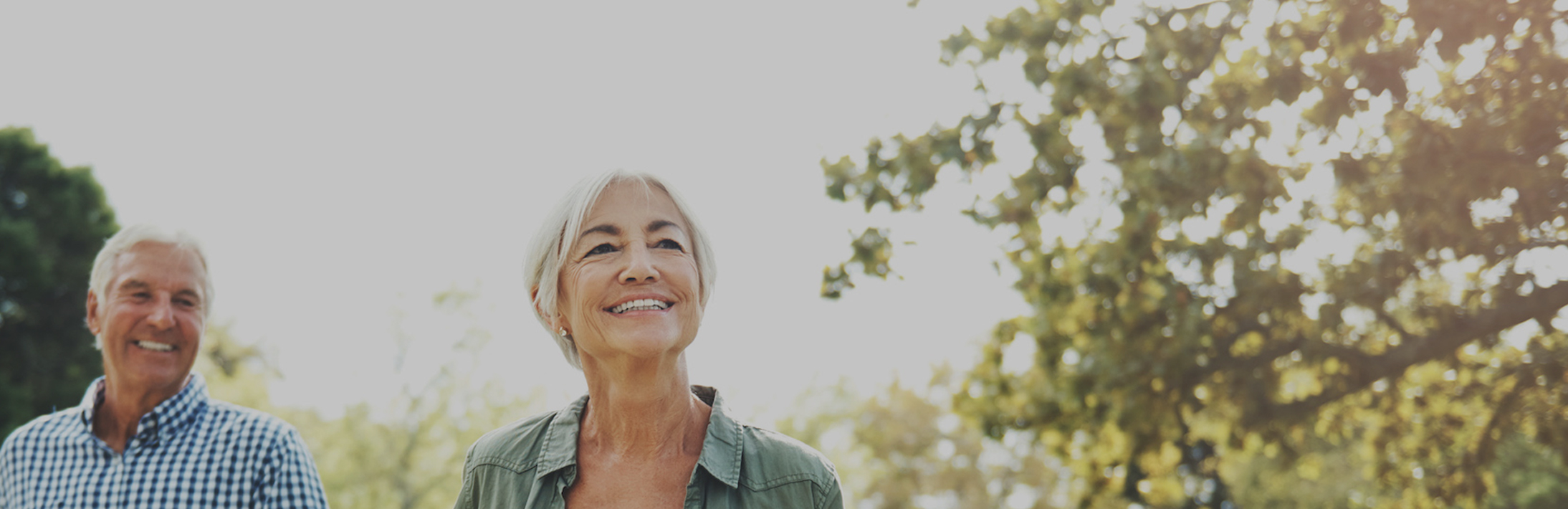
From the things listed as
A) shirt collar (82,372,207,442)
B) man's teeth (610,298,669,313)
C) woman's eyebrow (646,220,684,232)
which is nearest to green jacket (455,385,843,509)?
man's teeth (610,298,669,313)

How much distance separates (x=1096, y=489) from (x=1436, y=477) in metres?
2.25

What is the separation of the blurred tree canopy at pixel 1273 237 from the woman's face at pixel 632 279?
522cm

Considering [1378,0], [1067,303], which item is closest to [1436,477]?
[1067,303]

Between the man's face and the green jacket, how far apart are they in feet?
3.75

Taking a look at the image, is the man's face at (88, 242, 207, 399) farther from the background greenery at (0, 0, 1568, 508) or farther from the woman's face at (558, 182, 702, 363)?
the background greenery at (0, 0, 1568, 508)

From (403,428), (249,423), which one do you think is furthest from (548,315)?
(403,428)

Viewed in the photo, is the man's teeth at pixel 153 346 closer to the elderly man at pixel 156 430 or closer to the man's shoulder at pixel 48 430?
the elderly man at pixel 156 430

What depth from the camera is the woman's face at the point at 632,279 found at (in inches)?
85.9

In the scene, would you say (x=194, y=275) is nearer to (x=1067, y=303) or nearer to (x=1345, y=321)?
(x=1067, y=303)

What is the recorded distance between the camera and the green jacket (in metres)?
2.23

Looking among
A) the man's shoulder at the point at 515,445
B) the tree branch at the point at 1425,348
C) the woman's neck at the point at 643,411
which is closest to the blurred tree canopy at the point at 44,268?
the tree branch at the point at 1425,348

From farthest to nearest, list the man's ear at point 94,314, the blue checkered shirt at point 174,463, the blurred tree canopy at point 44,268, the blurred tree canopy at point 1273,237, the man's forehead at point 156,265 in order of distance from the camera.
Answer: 1. the blurred tree canopy at point 44,268
2. the blurred tree canopy at point 1273,237
3. the man's ear at point 94,314
4. the man's forehead at point 156,265
5. the blue checkered shirt at point 174,463

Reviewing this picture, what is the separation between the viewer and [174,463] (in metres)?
3.05

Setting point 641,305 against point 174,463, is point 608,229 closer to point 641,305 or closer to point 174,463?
point 641,305
